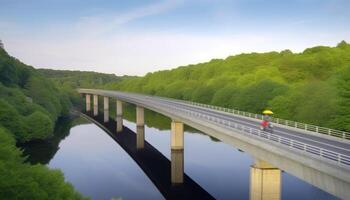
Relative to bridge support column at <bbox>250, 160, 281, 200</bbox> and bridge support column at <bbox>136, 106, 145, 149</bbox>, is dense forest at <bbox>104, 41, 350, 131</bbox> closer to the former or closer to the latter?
bridge support column at <bbox>136, 106, 145, 149</bbox>

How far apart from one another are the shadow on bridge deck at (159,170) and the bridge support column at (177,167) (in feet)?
2.65

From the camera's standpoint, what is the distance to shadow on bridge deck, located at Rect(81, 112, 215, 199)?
47469mm

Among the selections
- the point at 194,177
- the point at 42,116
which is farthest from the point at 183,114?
the point at 42,116

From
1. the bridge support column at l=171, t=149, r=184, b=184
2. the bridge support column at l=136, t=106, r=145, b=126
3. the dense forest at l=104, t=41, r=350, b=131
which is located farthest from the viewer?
the bridge support column at l=136, t=106, r=145, b=126

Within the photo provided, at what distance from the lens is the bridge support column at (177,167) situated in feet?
174

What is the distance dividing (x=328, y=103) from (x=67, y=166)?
4481cm

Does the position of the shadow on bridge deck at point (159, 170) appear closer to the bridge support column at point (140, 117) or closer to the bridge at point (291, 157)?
the bridge support column at point (140, 117)

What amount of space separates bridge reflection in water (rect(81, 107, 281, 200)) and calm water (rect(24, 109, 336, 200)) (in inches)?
52.1

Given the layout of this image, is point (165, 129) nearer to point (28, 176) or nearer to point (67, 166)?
point (67, 166)

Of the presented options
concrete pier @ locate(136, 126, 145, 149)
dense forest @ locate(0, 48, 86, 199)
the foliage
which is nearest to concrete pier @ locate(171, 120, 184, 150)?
concrete pier @ locate(136, 126, 145, 149)

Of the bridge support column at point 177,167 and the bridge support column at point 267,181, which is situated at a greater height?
the bridge support column at point 267,181

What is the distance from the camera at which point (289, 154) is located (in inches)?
1042

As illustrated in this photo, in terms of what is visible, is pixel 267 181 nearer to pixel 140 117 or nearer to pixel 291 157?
pixel 291 157

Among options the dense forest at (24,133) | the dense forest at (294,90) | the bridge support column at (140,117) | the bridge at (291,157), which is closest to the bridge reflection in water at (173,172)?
the bridge at (291,157)
